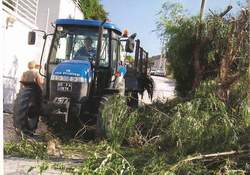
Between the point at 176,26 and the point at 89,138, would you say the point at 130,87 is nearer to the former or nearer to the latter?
the point at 176,26

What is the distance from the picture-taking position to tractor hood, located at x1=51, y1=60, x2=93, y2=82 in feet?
30.1

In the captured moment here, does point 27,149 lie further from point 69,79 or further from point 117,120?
point 69,79

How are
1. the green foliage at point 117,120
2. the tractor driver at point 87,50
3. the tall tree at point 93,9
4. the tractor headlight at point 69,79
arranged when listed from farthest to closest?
the tall tree at point 93,9
the tractor driver at point 87,50
the tractor headlight at point 69,79
the green foliage at point 117,120

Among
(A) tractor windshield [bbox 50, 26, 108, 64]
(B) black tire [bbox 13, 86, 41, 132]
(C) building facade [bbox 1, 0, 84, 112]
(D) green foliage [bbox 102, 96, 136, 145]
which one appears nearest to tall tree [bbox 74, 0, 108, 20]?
(C) building facade [bbox 1, 0, 84, 112]

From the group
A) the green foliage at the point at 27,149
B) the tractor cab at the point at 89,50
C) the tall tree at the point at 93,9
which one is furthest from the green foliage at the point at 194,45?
the tall tree at the point at 93,9

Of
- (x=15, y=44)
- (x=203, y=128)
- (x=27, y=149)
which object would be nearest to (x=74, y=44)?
(x=27, y=149)

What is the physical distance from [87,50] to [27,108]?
1.74 metres

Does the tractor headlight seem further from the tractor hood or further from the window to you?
the window

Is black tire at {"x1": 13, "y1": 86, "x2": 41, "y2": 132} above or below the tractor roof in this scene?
below

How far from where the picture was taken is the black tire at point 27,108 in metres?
9.20

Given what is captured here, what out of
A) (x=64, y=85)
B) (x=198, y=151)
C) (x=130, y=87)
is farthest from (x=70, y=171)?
(x=130, y=87)

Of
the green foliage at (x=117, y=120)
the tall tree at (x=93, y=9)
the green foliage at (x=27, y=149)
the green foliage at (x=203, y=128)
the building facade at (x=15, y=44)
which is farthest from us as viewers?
the tall tree at (x=93, y=9)

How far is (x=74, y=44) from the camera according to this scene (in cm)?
1020

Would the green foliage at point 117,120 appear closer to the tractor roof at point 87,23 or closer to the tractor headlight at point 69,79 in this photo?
the tractor headlight at point 69,79
